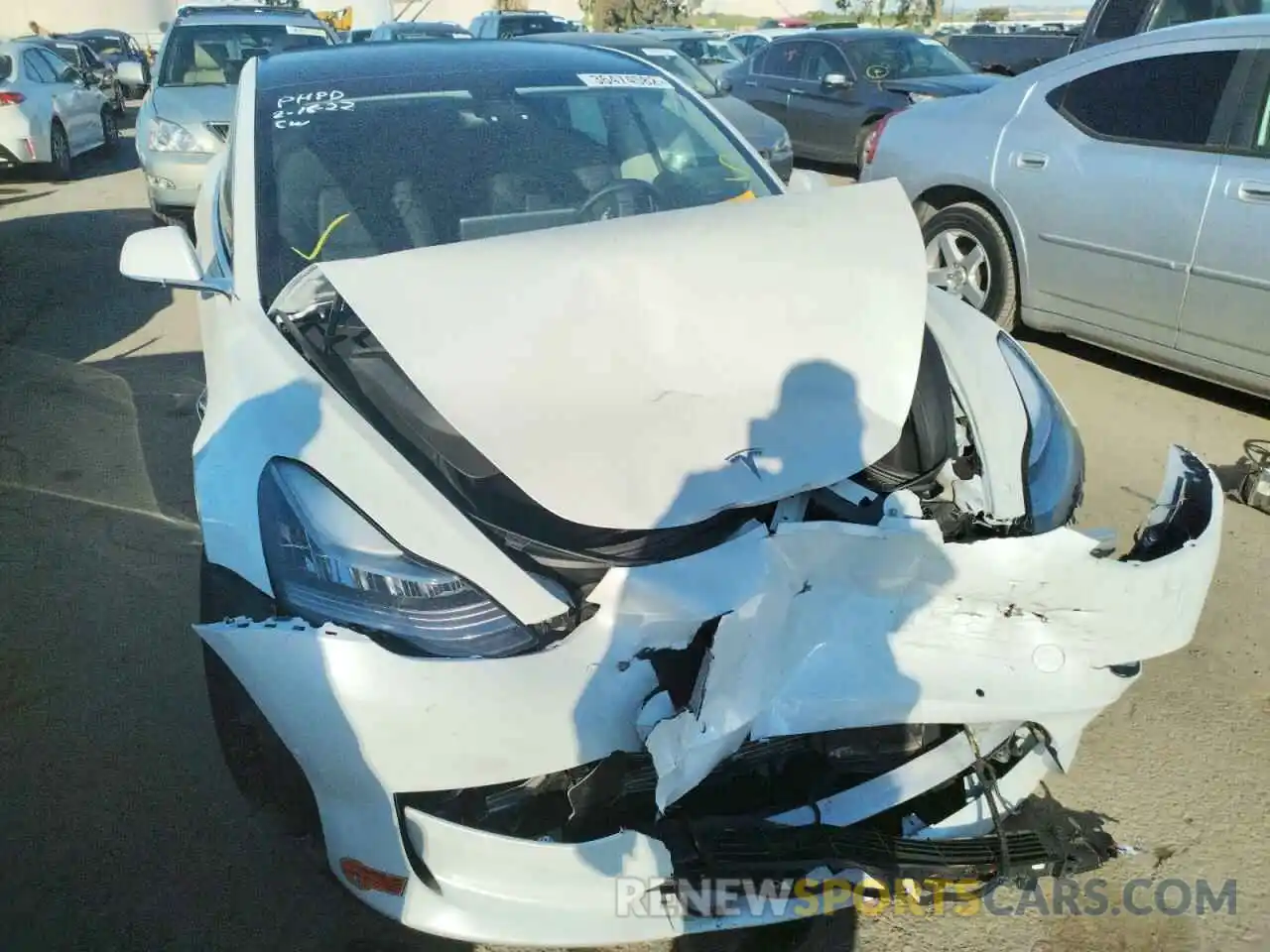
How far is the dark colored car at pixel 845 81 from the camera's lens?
33.4 ft

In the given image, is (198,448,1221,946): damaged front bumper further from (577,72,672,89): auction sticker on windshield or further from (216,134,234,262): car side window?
(577,72,672,89): auction sticker on windshield

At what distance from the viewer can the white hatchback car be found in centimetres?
1157

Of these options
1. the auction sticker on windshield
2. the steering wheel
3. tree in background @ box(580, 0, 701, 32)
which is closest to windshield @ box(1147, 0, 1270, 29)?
the auction sticker on windshield

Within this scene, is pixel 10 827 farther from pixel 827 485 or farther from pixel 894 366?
pixel 894 366

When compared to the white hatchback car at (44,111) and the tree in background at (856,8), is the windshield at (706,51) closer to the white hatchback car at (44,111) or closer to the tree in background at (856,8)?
the white hatchback car at (44,111)

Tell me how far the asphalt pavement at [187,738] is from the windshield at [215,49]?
4720mm

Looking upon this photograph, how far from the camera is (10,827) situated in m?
2.50

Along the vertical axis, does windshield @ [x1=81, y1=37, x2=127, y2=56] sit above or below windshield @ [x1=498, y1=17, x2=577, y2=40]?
below

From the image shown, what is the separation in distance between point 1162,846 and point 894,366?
4.35 feet

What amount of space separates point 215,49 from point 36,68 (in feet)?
17.4

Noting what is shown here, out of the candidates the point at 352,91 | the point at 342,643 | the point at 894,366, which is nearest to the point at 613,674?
the point at 342,643

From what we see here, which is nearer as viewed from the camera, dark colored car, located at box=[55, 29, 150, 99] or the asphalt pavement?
the asphalt pavement

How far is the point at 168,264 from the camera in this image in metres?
2.90

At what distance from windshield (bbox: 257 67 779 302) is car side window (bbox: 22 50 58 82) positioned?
11.4 metres
